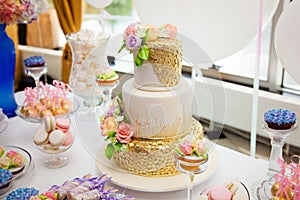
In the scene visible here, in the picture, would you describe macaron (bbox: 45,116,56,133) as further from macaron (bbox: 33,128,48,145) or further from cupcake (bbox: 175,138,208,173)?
cupcake (bbox: 175,138,208,173)

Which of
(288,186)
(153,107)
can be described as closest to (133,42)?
(153,107)

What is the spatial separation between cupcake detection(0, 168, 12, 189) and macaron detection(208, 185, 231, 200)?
0.55 m

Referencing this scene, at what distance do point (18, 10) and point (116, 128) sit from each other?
652 millimetres

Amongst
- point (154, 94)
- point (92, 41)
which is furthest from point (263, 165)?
point (92, 41)

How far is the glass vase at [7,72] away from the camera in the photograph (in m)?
1.53

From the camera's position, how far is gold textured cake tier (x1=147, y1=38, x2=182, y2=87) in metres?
1.05

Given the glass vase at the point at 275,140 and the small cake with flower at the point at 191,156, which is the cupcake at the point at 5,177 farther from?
the glass vase at the point at 275,140

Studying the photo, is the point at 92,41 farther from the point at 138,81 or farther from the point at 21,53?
the point at 21,53

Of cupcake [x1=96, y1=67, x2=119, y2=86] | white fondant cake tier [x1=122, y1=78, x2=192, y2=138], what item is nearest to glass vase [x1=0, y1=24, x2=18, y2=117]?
cupcake [x1=96, y1=67, x2=119, y2=86]

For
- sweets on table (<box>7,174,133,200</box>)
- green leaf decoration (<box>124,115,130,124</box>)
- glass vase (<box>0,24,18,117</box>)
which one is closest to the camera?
sweets on table (<box>7,174,133,200</box>)

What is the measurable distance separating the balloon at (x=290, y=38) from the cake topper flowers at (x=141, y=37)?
0.99 feet

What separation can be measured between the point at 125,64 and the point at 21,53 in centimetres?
236

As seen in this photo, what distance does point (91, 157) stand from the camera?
124 centimetres

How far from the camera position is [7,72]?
157 centimetres
